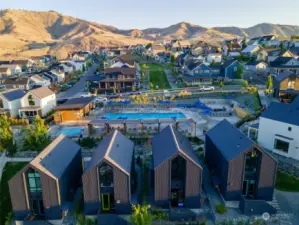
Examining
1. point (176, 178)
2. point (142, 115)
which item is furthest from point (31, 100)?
point (176, 178)

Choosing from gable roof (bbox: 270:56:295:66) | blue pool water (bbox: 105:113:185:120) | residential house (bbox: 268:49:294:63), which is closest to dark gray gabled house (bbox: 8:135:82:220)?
blue pool water (bbox: 105:113:185:120)

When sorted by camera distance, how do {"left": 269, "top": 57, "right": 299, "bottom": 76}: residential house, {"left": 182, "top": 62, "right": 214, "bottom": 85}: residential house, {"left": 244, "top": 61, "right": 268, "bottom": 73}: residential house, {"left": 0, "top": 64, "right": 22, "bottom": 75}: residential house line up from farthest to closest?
{"left": 0, "top": 64, "right": 22, "bottom": 75}: residential house, {"left": 244, "top": 61, "right": 268, "bottom": 73}: residential house, {"left": 182, "top": 62, "right": 214, "bottom": 85}: residential house, {"left": 269, "top": 57, "right": 299, "bottom": 76}: residential house

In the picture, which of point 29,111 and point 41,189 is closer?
point 41,189

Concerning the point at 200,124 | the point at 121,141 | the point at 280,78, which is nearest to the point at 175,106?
the point at 200,124

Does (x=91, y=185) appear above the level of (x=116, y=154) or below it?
below

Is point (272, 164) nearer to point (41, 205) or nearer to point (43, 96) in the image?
point (41, 205)

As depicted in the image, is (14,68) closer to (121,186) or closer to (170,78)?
(170,78)

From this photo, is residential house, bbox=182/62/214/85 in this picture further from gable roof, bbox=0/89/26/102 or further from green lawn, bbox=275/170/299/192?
green lawn, bbox=275/170/299/192
